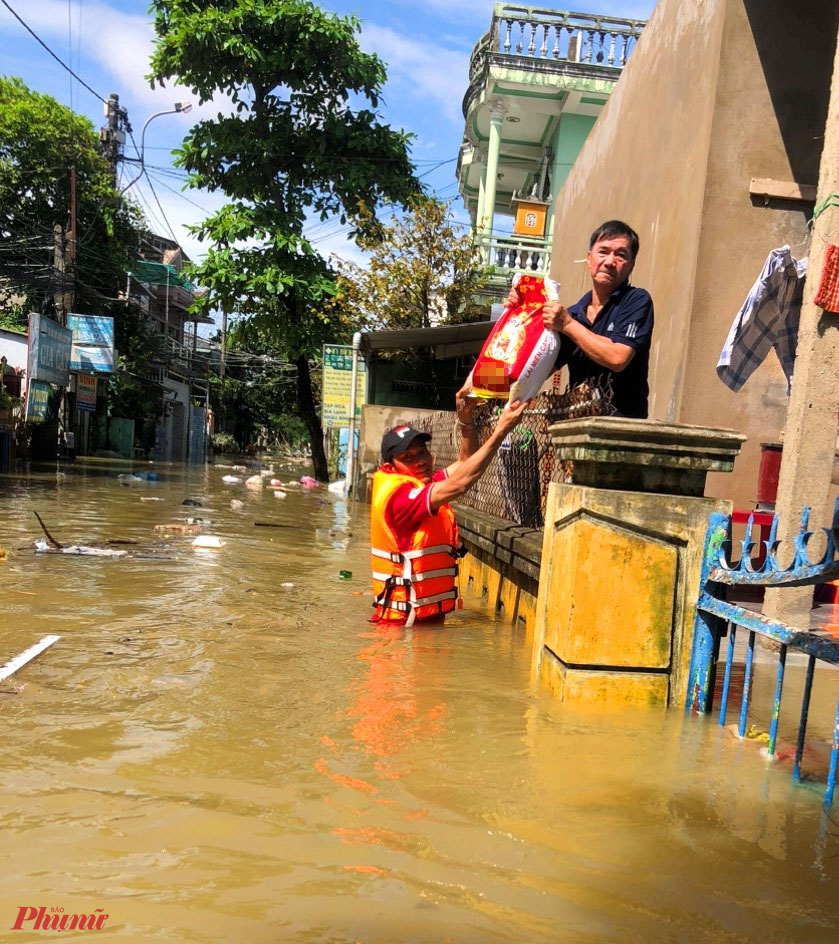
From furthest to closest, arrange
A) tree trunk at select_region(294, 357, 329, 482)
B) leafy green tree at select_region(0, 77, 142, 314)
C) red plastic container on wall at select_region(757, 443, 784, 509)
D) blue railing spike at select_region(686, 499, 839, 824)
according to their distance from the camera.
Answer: leafy green tree at select_region(0, 77, 142, 314)
tree trunk at select_region(294, 357, 329, 482)
red plastic container on wall at select_region(757, 443, 784, 509)
blue railing spike at select_region(686, 499, 839, 824)

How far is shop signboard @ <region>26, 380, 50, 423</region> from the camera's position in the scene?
22.6 metres

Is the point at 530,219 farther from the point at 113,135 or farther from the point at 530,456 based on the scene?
the point at 113,135

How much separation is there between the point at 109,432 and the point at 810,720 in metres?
35.4

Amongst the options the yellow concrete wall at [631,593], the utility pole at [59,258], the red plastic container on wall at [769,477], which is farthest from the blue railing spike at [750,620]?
the utility pole at [59,258]

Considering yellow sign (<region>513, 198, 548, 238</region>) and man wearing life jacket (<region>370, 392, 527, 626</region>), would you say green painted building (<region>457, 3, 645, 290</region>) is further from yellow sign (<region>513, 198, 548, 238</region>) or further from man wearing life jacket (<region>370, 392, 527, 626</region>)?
man wearing life jacket (<region>370, 392, 527, 626</region>)

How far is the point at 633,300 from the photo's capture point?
3539 millimetres

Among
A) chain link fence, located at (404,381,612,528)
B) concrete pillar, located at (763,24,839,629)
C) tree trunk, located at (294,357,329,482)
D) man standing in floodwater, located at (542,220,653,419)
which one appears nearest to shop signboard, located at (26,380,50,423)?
tree trunk, located at (294,357,329,482)

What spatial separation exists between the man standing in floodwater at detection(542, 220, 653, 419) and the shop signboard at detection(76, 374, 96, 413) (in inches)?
1085

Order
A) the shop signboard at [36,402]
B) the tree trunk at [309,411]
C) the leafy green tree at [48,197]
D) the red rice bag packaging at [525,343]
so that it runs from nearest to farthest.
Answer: the red rice bag packaging at [525,343] < the tree trunk at [309,411] < the shop signboard at [36,402] < the leafy green tree at [48,197]

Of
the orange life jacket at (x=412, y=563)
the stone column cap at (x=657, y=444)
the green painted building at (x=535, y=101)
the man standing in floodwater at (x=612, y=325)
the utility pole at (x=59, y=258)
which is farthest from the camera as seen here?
the utility pole at (x=59, y=258)

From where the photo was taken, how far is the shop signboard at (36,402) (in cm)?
2264

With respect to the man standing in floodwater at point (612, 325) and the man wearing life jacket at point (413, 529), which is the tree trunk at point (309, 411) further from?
the man standing in floodwater at point (612, 325)

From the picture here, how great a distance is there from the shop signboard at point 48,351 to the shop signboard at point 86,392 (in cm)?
379

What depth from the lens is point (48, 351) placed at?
907 inches
